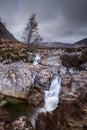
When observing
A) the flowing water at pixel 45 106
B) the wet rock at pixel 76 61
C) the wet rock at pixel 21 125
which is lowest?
the flowing water at pixel 45 106

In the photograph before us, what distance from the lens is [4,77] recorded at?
84.7 ft

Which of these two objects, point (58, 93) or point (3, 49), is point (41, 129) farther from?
point (3, 49)

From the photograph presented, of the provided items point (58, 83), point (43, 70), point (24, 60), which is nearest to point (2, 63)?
point (24, 60)

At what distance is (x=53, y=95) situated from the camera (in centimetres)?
2475

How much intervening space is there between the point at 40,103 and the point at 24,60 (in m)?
8.41

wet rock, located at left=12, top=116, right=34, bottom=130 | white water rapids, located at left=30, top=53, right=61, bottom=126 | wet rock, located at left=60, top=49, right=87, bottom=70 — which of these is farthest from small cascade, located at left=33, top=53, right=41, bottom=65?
wet rock, located at left=12, top=116, right=34, bottom=130

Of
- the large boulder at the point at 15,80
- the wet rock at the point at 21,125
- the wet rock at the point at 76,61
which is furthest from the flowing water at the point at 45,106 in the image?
the wet rock at the point at 21,125

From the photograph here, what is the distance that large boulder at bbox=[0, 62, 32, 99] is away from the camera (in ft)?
80.3

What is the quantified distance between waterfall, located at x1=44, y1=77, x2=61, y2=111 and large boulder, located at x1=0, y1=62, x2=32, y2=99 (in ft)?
7.53

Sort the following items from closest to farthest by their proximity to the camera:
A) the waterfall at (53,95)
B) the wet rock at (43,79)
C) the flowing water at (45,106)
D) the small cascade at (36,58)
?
the flowing water at (45,106) → the waterfall at (53,95) → the wet rock at (43,79) → the small cascade at (36,58)

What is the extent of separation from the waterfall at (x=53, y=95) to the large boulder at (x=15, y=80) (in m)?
2.30

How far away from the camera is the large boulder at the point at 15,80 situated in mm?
24489

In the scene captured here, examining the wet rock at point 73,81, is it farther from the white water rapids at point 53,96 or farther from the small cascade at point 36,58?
the small cascade at point 36,58

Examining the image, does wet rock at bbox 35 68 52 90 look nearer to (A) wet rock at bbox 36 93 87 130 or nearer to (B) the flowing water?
(B) the flowing water
